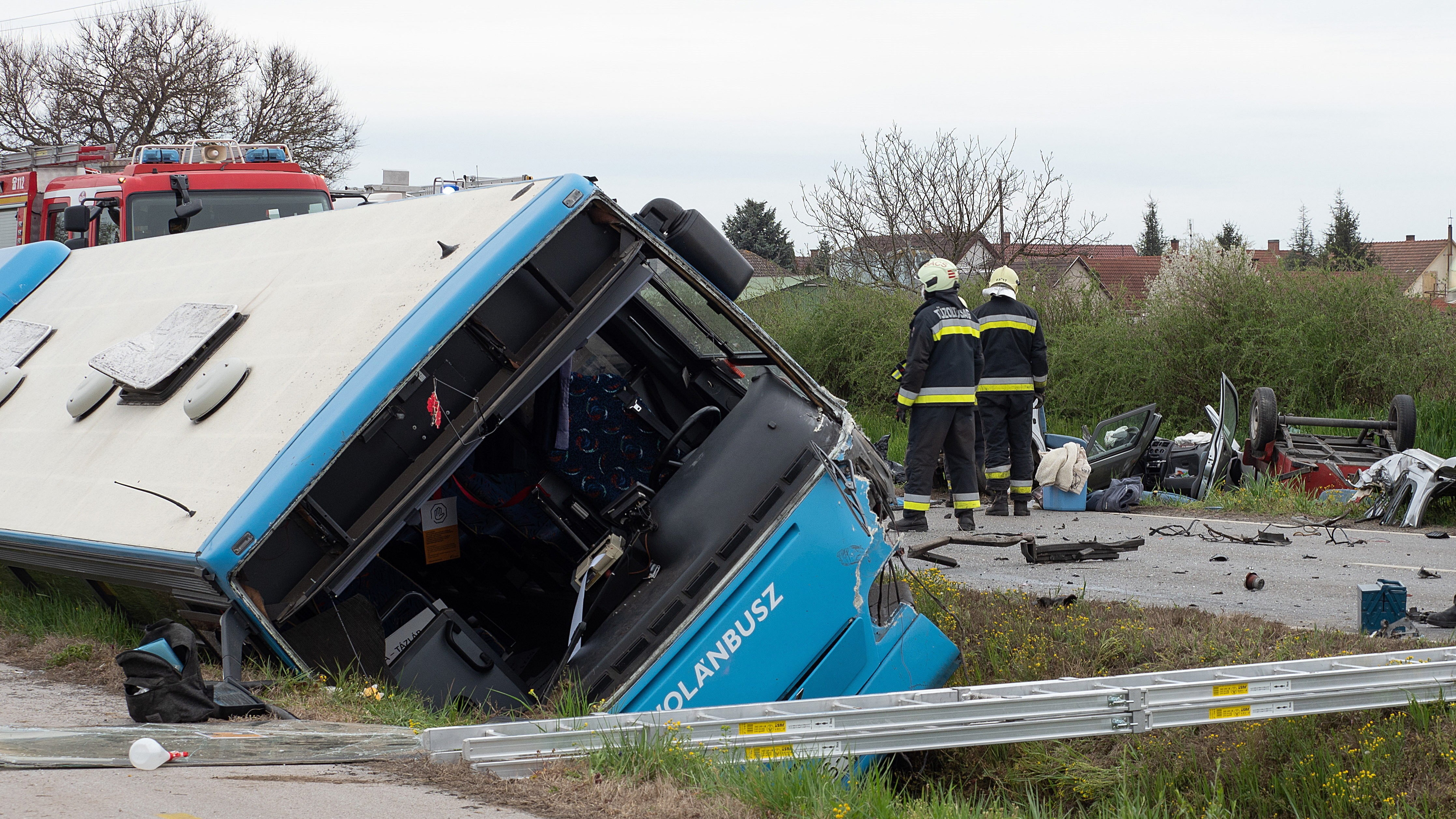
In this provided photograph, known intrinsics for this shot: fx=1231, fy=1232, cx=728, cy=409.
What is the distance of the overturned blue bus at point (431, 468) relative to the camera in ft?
12.0

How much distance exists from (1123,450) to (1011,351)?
2.58 metres

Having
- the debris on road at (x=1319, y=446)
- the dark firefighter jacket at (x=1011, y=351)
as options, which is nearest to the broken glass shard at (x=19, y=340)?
the dark firefighter jacket at (x=1011, y=351)

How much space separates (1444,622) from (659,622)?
11.1 ft

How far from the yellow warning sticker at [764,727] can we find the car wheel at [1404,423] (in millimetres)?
9231

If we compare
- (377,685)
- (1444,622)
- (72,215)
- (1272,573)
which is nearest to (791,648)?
(377,685)

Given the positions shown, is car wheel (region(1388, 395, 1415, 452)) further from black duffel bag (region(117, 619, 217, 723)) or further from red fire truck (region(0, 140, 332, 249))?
black duffel bag (region(117, 619, 217, 723))

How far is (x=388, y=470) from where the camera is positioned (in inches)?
152

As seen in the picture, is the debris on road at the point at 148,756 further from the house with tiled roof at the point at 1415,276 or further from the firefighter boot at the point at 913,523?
the house with tiled roof at the point at 1415,276

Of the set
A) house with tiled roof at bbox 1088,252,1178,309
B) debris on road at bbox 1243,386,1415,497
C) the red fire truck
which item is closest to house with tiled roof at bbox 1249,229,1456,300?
house with tiled roof at bbox 1088,252,1178,309

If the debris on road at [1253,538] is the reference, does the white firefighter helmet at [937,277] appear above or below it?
above

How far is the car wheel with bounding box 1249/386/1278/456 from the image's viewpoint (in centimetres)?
1076

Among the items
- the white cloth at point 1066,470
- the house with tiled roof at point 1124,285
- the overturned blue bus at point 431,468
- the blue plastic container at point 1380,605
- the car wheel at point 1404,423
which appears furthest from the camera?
the house with tiled roof at point 1124,285

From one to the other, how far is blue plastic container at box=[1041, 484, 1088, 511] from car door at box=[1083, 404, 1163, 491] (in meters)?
0.79

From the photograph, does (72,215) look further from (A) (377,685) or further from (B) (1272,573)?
(B) (1272,573)
